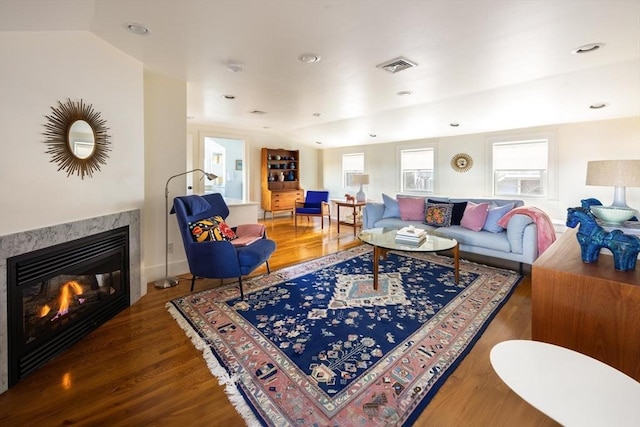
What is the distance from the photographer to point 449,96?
415 centimetres

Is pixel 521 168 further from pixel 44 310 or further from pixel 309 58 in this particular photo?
pixel 44 310

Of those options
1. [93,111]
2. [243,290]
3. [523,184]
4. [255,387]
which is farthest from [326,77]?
[523,184]

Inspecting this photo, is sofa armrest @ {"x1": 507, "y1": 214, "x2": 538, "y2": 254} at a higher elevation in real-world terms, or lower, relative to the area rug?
higher

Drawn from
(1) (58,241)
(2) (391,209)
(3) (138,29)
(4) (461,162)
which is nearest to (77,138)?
(1) (58,241)

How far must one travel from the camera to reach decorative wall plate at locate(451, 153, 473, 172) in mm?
5590

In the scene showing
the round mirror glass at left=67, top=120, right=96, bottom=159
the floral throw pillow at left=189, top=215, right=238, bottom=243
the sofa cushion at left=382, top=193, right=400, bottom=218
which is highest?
the round mirror glass at left=67, top=120, right=96, bottom=159

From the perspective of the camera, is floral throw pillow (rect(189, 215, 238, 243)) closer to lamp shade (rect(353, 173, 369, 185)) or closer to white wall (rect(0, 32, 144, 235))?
white wall (rect(0, 32, 144, 235))

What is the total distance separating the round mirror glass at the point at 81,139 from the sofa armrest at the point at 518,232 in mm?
4276

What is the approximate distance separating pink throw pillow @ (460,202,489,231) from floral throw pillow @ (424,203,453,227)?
0.21 meters

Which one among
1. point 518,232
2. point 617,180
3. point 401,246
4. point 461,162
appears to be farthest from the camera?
point 461,162

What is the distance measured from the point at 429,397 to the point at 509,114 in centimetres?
442

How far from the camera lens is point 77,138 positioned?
2.21 m

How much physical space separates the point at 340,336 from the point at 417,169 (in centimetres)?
499

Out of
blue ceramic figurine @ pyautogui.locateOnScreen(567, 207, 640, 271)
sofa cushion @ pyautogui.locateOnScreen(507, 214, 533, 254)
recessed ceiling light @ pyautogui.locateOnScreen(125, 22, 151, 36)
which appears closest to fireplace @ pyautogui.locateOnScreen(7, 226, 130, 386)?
recessed ceiling light @ pyautogui.locateOnScreen(125, 22, 151, 36)
